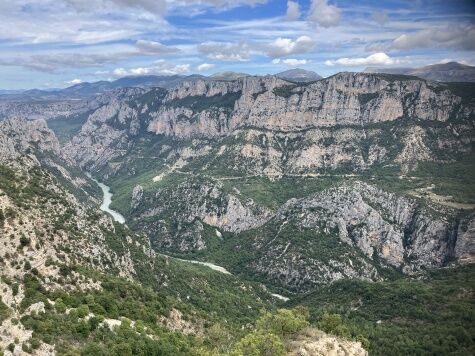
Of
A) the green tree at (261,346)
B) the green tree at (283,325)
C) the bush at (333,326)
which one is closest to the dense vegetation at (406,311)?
the bush at (333,326)

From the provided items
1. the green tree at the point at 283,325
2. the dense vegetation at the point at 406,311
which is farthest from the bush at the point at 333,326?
the green tree at the point at 283,325

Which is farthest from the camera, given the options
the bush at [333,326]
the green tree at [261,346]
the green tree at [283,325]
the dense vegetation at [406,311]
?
the dense vegetation at [406,311]

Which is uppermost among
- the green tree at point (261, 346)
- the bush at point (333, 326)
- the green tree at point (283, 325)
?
the green tree at point (261, 346)

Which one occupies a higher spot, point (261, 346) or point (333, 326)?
point (261, 346)

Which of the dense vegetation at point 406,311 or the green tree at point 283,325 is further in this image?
the dense vegetation at point 406,311

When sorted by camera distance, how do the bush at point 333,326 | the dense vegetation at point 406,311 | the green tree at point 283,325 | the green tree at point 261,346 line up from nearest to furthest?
the green tree at point 261,346 < the green tree at point 283,325 < the bush at point 333,326 < the dense vegetation at point 406,311

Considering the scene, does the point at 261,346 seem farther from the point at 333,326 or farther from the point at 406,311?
the point at 406,311

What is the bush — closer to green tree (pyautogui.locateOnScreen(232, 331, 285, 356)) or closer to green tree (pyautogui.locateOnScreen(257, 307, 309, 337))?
green tree (pyautogui.locateOnScreen(257, 307, 309, 337))

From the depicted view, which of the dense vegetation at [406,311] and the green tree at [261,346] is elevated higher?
the green tree at [261,346]

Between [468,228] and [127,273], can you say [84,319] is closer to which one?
[127,273]

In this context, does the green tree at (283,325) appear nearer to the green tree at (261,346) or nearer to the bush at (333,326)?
the green tree at (261,346)

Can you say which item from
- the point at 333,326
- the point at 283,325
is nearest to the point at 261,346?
the point at 283,325

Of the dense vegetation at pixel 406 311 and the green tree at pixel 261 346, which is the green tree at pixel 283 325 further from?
the dense vegetation at pixel 406 311
